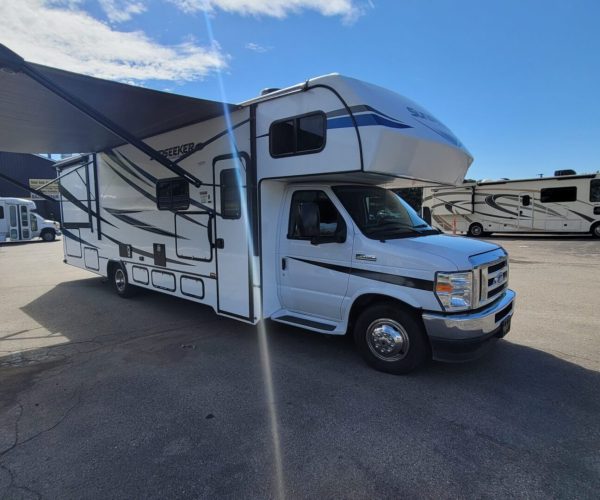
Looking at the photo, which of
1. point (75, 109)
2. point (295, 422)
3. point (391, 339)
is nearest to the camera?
point (295, 422)

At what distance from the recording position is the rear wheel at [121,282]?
8.03 m

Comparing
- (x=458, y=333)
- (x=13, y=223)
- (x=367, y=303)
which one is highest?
(x=13, y=223)

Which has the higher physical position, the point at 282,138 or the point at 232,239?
the point at 282,138

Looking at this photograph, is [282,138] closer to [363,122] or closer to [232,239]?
[363,122]

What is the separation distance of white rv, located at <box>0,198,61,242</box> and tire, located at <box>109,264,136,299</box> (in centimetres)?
1742

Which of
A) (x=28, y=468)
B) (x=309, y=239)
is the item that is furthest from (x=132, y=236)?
(x=28, y=468)

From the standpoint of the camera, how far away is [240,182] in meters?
5.23

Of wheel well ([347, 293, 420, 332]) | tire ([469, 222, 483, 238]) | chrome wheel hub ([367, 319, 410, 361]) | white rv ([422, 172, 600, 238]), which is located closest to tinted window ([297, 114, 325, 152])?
wheel well ([347, 293, 420, 332])

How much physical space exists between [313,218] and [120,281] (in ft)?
18.1

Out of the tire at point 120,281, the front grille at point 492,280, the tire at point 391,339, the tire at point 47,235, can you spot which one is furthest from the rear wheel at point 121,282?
the tire at point 47,235

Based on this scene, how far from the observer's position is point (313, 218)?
14.8 ft

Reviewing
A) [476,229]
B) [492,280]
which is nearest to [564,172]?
→ [476,229]

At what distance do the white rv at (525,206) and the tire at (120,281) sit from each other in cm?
1526

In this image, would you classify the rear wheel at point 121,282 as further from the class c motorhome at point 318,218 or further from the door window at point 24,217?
the door window at point 24,217
